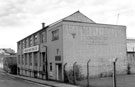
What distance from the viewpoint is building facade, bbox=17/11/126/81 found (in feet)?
82.9

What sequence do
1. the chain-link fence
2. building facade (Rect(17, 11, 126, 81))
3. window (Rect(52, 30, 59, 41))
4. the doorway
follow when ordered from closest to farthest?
the chain-link fence
building facade (Rect(17, 11, 126, 81))
the doorway
window (Rect(52, 30, 59, 41))

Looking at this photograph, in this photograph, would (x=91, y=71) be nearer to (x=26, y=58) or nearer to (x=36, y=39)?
(x=36, y=39)

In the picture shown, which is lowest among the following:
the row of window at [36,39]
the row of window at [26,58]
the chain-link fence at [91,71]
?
the chain-link fence at [91,71]

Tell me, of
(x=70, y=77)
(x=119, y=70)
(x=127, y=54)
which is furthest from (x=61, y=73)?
(x=127, y=54)

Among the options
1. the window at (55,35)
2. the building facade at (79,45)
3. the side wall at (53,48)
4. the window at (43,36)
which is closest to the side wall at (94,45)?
the building facade at (79,45)

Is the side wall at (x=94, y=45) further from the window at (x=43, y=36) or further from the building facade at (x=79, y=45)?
the window at (x=43, y=36)

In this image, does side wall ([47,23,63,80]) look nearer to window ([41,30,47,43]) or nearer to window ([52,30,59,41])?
window ([52,30,59,41])

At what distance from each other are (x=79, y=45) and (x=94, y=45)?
2.28m

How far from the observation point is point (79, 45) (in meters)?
25.9

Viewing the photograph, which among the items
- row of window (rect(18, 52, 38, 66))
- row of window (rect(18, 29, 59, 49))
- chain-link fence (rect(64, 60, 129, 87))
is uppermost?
row of window (rect(18, 29, 59, 49))

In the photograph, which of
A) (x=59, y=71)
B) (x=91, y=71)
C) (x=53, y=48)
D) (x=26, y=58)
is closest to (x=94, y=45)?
(x=91, y=71)

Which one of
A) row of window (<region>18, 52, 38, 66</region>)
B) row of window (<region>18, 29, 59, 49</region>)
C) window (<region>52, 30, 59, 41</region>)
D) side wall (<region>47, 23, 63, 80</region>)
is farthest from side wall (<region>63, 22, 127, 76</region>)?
row of window (<region>18, 52, 38, 66</region>)

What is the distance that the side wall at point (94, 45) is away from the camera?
996 inches

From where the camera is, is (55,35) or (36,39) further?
(36,39)
